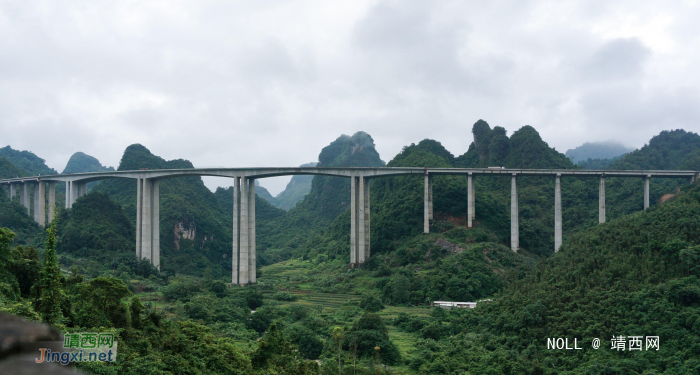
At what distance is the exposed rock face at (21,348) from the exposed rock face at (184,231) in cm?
6333

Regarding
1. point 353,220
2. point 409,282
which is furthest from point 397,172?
point 409,282

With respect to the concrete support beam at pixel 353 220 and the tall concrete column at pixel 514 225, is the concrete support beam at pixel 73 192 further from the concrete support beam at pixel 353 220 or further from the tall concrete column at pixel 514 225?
the tall concrete column at pixel 514 225

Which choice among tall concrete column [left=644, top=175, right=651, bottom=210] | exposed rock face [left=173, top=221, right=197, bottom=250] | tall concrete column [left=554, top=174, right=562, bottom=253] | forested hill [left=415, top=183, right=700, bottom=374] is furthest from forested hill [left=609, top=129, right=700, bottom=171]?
exposed rock face [left=173, top=221, right=197, bottom=250]

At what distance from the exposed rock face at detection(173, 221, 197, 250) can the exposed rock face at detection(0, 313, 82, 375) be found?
63329 millimetres

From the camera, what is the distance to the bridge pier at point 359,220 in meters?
46.8

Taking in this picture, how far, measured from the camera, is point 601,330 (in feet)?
66.7

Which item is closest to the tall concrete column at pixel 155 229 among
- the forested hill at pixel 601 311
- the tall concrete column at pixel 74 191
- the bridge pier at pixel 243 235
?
the bridge pier at pixel 243 235

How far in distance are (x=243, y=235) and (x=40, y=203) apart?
34.3 metres

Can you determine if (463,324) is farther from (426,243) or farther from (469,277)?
(426,243)

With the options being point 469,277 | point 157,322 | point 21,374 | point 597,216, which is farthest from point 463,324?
point 597,216

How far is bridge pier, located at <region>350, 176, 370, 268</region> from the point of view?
46.8 metres

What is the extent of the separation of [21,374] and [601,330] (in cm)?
2300

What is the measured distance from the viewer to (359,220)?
46875 mm

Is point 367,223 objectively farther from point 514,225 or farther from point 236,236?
point 514,225
